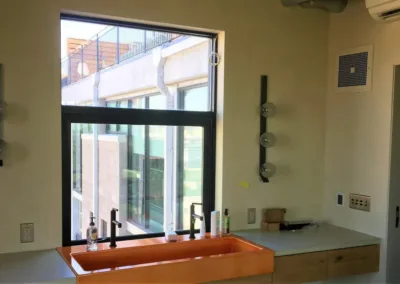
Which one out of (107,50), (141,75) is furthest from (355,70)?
(107,50)

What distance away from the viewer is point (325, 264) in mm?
2881

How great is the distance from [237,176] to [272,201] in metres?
0.38

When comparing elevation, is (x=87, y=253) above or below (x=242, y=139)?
below

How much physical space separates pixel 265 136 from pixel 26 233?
5.85 feet

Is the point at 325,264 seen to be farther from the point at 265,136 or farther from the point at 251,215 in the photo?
the point at 265,136

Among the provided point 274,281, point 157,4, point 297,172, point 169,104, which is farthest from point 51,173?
point 297,172

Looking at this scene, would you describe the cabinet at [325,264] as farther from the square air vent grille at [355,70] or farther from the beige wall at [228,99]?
the square air vent grille at [355,70]

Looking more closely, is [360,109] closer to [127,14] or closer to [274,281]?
[274,281]

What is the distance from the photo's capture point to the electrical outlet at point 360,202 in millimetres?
3175

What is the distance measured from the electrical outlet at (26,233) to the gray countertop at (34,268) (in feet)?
0.26

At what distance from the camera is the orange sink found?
231 centimetres

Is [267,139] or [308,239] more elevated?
[267,139]

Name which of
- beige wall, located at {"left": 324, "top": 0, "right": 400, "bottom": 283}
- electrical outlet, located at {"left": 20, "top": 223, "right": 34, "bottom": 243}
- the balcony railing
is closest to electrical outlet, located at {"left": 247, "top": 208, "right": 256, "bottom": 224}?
beige wall, located at {"left": 324, "top": 0, "right": 400, "bottom": 283}

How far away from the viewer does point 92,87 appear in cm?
288
